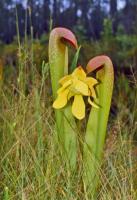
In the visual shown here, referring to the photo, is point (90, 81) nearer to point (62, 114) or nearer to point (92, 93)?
point (92, 93)

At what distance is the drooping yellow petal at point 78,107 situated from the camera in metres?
1.84

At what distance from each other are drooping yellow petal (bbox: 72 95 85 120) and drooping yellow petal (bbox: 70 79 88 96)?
3 cm

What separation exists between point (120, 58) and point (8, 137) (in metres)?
4.13

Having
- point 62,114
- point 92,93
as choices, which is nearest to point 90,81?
point 92,93

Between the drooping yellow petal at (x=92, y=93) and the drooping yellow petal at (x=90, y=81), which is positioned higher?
the drooping yellow petal at (x=90, y=81)

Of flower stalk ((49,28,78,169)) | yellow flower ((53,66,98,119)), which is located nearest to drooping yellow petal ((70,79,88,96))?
yellow flower ((53,66,98,119))

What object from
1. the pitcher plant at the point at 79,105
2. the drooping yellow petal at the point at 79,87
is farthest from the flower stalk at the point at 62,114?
the drooping yellow petal at the point at 79,87

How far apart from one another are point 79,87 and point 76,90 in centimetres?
2

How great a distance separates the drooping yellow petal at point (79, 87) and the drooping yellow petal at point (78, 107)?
0.03m

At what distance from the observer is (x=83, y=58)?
223 inches

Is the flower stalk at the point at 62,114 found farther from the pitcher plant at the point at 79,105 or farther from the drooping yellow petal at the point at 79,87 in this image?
the drooping yellow petal at the point at 79,87

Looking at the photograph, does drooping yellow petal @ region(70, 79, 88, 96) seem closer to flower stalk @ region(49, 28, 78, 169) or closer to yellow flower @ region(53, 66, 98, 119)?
yellow flower @ region(53, 66, 98, 119)

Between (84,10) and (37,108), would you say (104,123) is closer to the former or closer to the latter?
(37,108)

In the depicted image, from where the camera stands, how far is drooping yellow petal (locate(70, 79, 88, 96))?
1818mm
